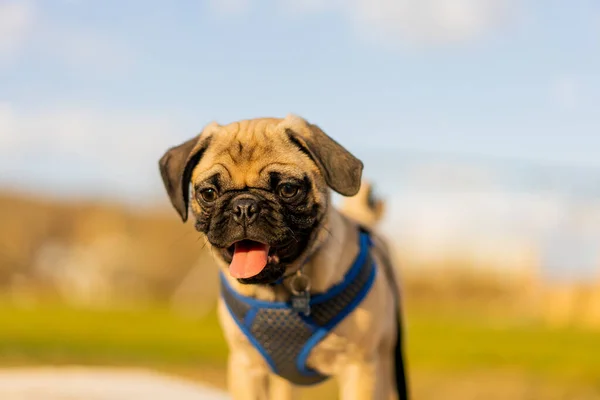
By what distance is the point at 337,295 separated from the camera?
3.88m

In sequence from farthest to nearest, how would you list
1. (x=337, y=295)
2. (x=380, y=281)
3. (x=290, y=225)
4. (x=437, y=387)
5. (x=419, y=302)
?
(x=419, y=302)
(x=437, y=387)
(x=380, y=281)
(x=337, y=295)
(x=290, y=225)

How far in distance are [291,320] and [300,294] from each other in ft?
0.53

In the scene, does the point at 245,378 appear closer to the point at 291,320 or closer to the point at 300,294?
the point at 291,320

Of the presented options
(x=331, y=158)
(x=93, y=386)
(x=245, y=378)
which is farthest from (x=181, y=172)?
(x=93, y=386)

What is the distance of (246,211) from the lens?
3307 millimetres

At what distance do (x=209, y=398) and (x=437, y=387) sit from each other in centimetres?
383

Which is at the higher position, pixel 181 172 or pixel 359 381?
pixel 181 172

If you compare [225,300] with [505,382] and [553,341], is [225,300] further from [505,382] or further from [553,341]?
[553,341]

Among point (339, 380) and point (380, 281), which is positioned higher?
point (380, 281)

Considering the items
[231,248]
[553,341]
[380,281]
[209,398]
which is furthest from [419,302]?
[231,248]

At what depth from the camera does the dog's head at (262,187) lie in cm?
339

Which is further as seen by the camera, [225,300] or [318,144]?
[225,300]

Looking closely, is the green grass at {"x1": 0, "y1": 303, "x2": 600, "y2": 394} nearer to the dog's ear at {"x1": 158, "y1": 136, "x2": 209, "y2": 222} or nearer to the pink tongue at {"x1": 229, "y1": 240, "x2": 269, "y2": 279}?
the dog's ear at {"x1": 158, "y1": 136, "x2": 209, "y2": 222}

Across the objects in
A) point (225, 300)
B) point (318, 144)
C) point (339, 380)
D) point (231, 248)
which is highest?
point (318, 144)
